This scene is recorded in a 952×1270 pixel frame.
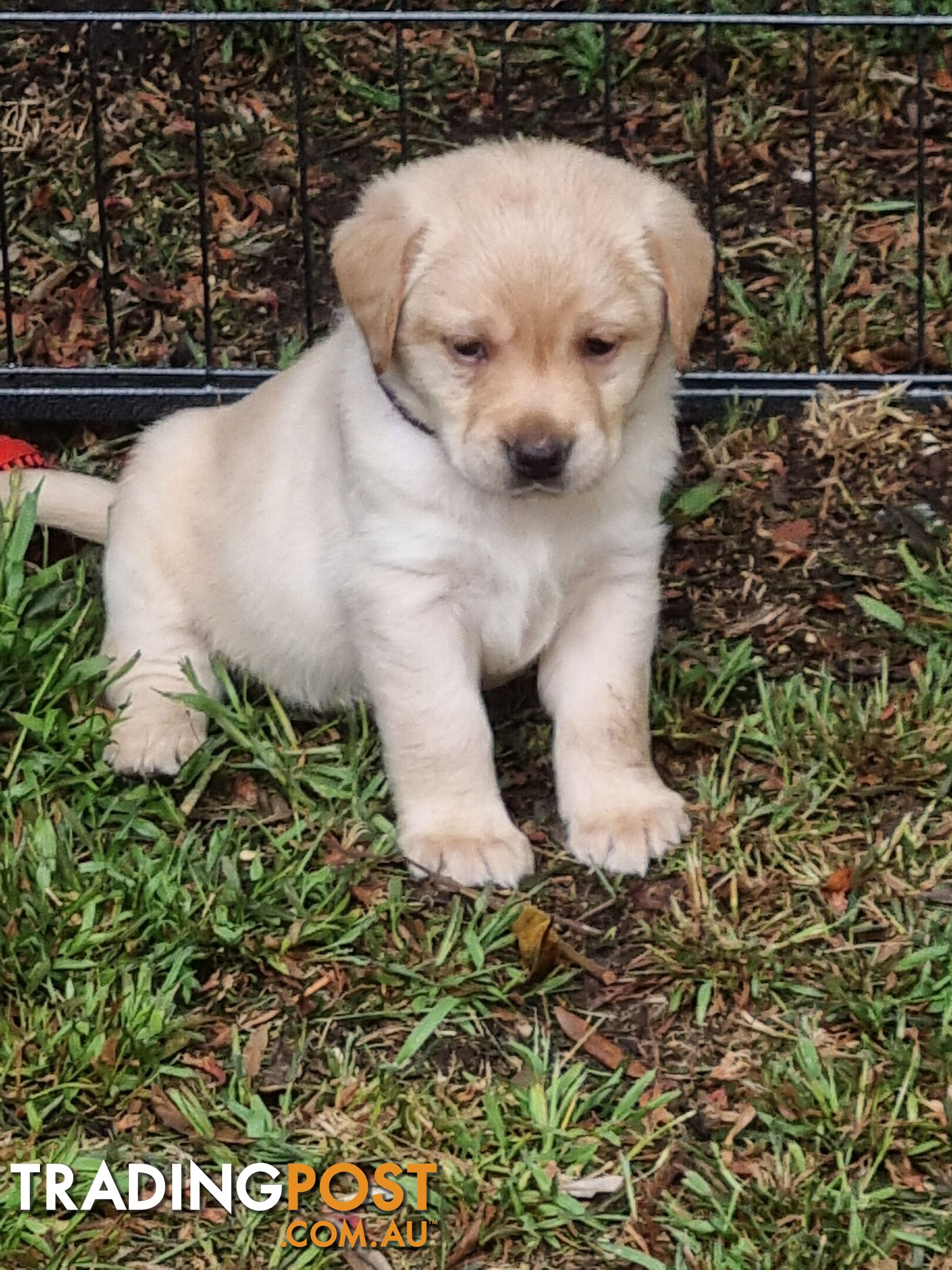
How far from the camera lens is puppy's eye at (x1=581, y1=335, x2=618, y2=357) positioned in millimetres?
3330

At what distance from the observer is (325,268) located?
5.54 meters

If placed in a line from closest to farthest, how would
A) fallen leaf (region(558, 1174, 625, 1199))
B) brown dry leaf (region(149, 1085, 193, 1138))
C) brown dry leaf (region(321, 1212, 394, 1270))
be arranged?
brown dry leaf (region(321, 1212, 394, 1270)), fallen leaf (region(558, 1174, 625, 1199)), brown dry leaf (region(149, 1085, 193, 1138))

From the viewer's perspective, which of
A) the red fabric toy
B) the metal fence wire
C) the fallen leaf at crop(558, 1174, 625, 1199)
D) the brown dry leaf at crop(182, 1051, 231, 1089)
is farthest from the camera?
the red fabric toy

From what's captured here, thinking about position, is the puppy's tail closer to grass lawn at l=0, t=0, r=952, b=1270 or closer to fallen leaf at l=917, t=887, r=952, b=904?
grass lawn at l=0, t=0, r=952, b=1270

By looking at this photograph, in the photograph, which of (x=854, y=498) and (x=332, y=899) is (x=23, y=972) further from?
(x=854, y=498)

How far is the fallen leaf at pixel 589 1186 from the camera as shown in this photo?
296 cm

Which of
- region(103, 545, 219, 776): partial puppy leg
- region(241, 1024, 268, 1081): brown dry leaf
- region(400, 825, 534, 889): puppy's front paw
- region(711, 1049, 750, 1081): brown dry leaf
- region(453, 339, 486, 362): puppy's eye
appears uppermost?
region(453, 339, 486, 362): puppy's eye

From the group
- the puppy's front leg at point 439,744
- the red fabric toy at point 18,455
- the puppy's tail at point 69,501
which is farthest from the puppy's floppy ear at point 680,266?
the red fabric toy at point 18,455

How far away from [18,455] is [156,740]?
48.2 inches

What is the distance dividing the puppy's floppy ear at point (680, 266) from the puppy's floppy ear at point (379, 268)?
0.44 meters

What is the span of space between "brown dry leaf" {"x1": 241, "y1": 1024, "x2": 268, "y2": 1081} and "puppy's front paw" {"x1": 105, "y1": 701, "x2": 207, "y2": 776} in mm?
753

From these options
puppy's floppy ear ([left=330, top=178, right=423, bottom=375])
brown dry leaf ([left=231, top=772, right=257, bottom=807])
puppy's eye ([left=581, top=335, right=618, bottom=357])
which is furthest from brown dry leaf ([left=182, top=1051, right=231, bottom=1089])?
puppy's eye ([left=581, top=335, right=618, bottom=357])

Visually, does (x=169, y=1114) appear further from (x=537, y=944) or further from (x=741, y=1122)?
(x=741, y=1122)

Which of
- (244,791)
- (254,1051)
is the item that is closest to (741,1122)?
(254,1051)
